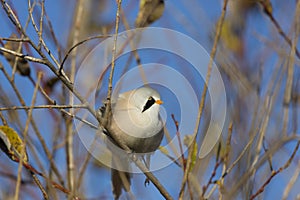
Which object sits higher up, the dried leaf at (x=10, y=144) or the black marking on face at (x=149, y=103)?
the black marking on face at (x=149, y=103)

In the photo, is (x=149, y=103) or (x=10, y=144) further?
(x=149, y=103)

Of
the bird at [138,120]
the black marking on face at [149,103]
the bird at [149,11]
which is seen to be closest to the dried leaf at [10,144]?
the bird at [138,120]

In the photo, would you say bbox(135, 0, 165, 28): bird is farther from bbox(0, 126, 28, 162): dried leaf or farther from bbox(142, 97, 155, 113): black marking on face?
bbox(0, 126, 28, 162): dried leaf

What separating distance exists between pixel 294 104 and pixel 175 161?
75 cm

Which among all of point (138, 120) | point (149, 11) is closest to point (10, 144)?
point (138, 120)

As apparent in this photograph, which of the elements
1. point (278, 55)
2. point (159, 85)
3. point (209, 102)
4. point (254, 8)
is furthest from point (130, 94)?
point (254, 8)

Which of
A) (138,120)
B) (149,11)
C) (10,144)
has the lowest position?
(10,144)

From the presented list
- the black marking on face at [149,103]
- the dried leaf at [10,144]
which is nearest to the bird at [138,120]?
the black marking on face at [149,103]

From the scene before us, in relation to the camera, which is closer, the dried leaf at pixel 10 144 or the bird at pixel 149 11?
the dried leaf at pixel 10 144

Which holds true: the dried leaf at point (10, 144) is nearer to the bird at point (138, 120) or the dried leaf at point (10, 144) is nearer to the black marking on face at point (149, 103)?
the bird at point (138, 120)

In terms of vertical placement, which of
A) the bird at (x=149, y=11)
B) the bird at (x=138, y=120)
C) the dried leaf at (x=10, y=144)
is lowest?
the dried leaf at (x=10, y=144)

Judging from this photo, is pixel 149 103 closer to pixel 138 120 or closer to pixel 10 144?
pixel 138 120

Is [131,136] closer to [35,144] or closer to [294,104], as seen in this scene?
[35,144]

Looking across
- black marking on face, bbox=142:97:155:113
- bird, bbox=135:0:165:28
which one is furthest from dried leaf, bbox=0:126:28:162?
bird, bbox=135:0:165:28
